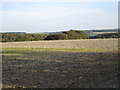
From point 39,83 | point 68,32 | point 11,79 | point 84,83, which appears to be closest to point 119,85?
point 84,83

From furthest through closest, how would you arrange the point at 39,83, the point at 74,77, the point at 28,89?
the point at 74,77 < the point at 39,83 < the point at 28,89

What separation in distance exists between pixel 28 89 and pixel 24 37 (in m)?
56.3

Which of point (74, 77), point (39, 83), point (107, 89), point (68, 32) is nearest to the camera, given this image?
point (107, 89)

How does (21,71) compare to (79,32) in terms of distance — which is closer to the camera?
(21,71)

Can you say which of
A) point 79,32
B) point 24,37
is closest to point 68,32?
point 79,32

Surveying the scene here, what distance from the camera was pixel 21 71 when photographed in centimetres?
1238

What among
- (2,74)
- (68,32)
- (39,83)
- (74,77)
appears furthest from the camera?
(68,32)

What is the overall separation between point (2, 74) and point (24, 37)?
173 ft

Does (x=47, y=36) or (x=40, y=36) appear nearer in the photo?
(x=47, y=36)

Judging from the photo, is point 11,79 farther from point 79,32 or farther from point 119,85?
point 79,32

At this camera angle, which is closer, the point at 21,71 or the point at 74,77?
the point at 74,77

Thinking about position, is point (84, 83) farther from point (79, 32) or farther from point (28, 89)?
point (79, 32)

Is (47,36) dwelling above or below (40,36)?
above

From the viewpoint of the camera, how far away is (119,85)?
8211mm
